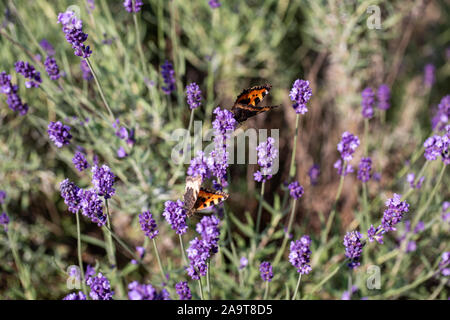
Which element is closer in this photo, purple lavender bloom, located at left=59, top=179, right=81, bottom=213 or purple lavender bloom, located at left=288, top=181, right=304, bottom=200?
purple lavender bloom, located at left=59, top=179, right=81, bottom=213

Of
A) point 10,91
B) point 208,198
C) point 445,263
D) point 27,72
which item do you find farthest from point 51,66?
point 445,263

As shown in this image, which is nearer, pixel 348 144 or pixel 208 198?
pixel 208 198

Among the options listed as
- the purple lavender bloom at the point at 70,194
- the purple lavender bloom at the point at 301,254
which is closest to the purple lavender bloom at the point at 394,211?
the purple lavender bloom at the point at 301,254

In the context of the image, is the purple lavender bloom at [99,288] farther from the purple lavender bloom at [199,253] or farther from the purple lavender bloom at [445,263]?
the purple lavender bloom at [445,263]

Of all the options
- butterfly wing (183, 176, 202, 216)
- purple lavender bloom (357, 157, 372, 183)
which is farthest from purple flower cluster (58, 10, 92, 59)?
purple lavender bloom (357, 157, 372, 183)

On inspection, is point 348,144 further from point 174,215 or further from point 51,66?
point 51,66

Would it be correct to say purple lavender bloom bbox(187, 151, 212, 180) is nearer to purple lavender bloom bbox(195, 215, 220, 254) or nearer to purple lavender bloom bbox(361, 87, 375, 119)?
purple lavender bloom bbox(195, 215, 220, 254)
